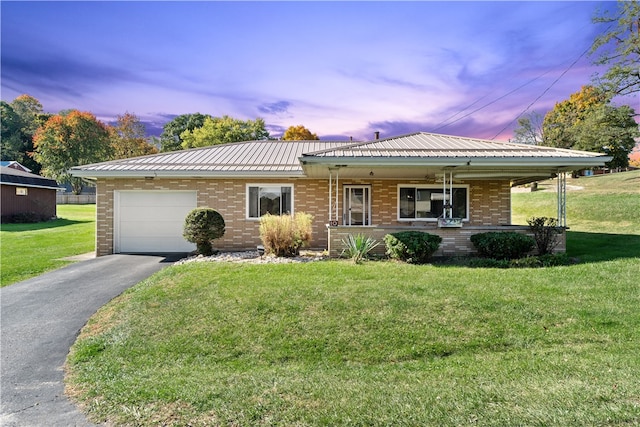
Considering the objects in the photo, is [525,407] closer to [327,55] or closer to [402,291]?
[402,291]

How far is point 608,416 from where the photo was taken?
275cm

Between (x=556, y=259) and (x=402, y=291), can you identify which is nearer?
(x=402, y=291)

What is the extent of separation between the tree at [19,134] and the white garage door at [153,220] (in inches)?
1782

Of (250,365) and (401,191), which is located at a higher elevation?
(401,191)

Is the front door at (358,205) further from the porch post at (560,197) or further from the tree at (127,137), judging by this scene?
the tree at (127,137)

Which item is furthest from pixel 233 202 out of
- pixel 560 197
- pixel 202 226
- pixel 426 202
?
pixel 560 197

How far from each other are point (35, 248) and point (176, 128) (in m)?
35.4

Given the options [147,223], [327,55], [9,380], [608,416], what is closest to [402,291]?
[608,416]

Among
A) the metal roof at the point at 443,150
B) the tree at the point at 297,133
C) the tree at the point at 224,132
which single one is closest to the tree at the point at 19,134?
the tree at the point at 224,132

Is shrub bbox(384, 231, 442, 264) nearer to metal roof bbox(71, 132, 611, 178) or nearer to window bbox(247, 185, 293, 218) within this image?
metal roof bbox(71, 132, 611, 178)

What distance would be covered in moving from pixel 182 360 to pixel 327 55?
10261mm

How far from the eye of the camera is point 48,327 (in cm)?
546

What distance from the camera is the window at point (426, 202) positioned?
12680mm

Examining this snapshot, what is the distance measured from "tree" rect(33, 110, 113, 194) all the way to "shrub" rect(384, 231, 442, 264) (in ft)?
137
